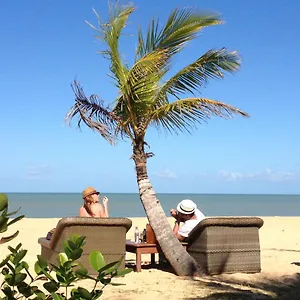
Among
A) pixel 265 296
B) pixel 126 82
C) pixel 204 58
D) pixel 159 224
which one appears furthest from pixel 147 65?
pixel 265 296

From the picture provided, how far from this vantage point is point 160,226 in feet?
23.0

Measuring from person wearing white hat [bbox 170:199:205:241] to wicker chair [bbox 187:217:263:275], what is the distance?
0.17 meters

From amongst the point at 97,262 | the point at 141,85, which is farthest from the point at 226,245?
the point at 97,262

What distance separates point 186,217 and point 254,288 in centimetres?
169

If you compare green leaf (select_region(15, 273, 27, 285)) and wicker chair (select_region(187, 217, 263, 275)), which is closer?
green leaf (select_region(15, 273, 27, 285))

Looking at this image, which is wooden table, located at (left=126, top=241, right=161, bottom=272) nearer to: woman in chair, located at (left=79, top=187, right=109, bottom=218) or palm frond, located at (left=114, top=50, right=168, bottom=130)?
woman in chair, located at (left=79, top=187, right=109, bottom=218)

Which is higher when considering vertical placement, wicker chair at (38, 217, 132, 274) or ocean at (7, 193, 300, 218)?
ocean at (7, 193, 300, 218)

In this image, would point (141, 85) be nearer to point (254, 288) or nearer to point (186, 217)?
point (186, 217)

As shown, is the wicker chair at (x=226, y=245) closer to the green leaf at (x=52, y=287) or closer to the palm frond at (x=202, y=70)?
the palm frond at (x=202, y=70)

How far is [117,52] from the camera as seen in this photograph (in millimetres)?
6891

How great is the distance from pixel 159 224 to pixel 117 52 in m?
2.36

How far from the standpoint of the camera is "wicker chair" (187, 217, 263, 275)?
6.94m

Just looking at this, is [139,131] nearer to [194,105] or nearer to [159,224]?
[194,105]

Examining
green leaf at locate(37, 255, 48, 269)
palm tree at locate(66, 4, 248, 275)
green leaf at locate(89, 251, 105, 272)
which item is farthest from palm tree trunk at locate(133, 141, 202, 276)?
green leaf at locate(89, 251, 105, 272)
